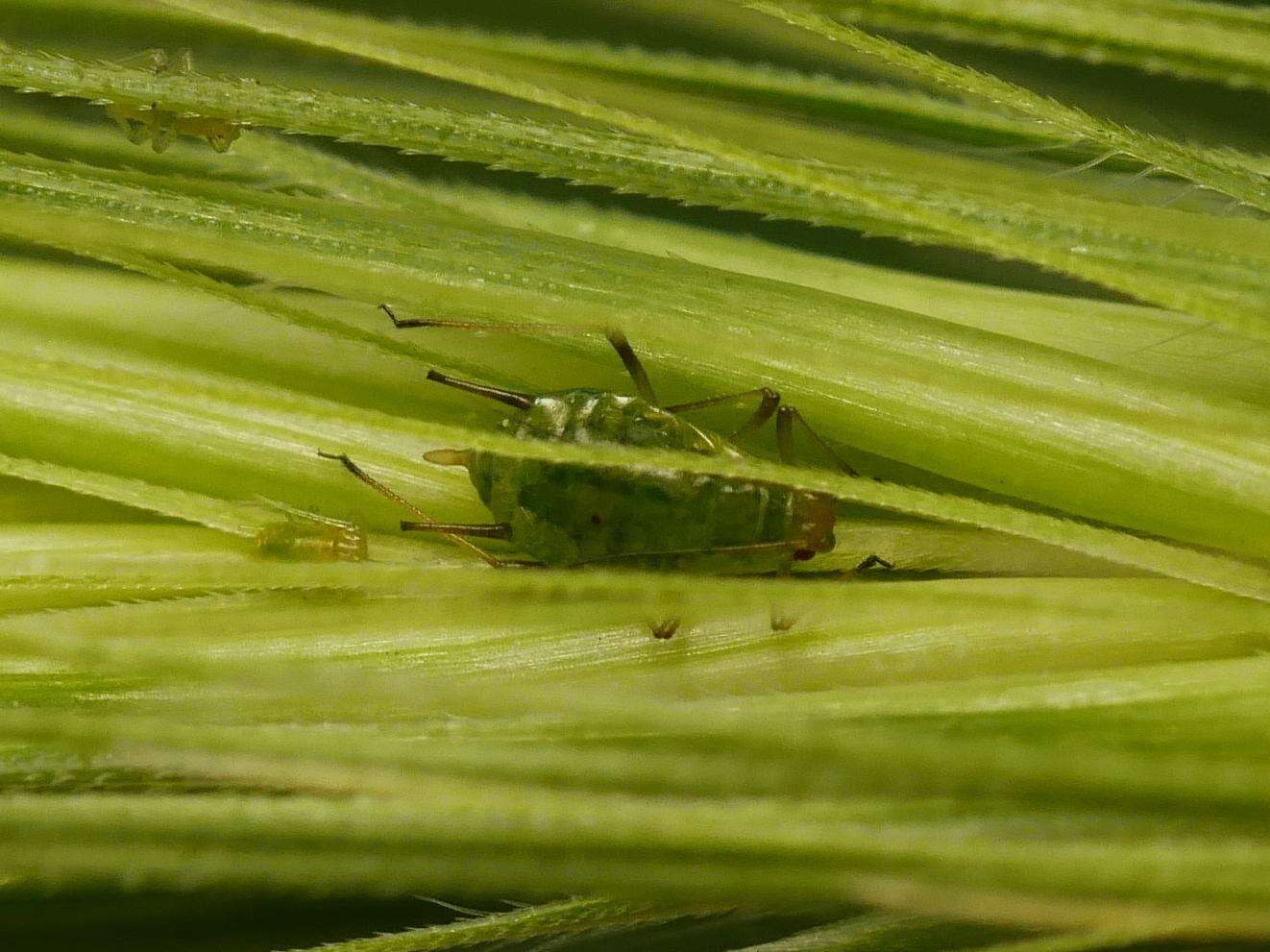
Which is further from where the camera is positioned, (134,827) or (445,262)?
(445,262)

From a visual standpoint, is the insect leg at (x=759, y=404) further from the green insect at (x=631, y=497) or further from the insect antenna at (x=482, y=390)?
the insect antenna at (x=482, y=390)

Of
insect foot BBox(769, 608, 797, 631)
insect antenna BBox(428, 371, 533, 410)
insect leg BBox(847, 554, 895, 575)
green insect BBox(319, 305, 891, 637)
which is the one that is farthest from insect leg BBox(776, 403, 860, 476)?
insect antenna BBox(428, 371, 533, 410)

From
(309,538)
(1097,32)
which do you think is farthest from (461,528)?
(1097,32)

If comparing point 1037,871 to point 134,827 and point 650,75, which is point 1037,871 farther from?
point 650,75

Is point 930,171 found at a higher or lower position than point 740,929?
higher

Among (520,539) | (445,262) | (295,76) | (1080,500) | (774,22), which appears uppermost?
(774,22)

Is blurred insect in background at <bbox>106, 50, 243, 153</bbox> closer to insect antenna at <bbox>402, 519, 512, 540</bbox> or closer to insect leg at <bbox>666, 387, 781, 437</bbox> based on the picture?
insect antenna at <bbox>402, 519, 512, 540</bbox>

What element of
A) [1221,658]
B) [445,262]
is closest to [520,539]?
[445,262]
